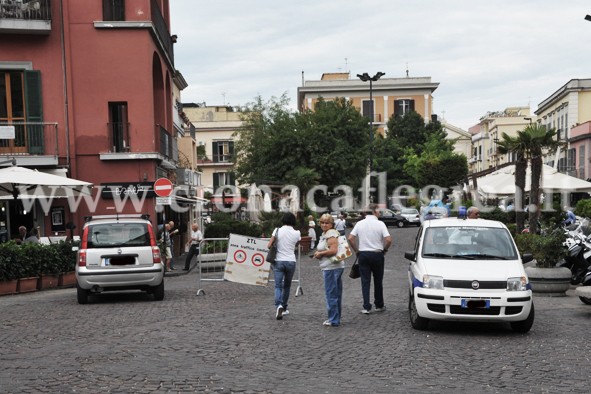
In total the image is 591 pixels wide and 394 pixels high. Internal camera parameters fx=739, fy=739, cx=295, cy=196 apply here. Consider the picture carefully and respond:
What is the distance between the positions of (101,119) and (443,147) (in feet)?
171

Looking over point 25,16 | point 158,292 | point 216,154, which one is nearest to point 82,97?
point 25,16

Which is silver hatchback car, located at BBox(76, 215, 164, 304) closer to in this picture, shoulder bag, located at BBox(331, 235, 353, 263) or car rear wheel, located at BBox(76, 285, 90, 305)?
car rear wheel, located at BBox(76, 285, 90, 305)

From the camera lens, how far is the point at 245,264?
49.9 feet

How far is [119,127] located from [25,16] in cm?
438

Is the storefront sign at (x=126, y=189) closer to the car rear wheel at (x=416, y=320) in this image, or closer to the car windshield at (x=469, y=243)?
the car windshield at (x=469, y=243)

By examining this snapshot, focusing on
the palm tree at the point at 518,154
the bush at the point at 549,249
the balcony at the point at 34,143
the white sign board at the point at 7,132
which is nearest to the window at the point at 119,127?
the balcony at the point at 34,143

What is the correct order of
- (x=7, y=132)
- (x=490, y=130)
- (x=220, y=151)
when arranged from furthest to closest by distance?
(x=490, y=130)
(x=220, y=151)
(x=7, y=132)

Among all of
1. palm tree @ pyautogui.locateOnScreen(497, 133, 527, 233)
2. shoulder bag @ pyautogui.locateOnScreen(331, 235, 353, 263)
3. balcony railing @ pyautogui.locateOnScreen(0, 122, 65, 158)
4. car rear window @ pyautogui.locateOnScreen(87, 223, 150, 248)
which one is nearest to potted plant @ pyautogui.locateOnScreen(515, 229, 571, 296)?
shoulder bag @ pyautogui.locateOnScreen(331, 235, 353, 263)

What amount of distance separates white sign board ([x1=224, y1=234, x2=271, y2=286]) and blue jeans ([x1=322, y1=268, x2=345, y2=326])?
165 inches

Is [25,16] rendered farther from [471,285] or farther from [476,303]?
[476,303]

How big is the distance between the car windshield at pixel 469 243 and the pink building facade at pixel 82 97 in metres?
13.8

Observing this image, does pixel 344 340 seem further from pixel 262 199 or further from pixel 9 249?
pixel 262 199

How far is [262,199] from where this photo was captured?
3319 centimetres

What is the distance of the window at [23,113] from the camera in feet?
74.8
